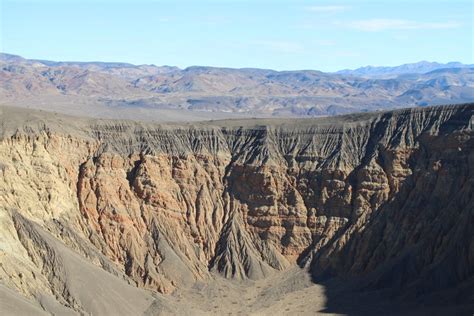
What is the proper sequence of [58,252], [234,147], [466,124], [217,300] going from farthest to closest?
[234,147] < [466,124] < [217,300] < [58,252]

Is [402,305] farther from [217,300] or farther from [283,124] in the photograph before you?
[283,124]

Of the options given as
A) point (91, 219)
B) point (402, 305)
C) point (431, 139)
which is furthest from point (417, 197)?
point (91, 219)

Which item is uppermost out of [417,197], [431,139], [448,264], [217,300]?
[431,139]

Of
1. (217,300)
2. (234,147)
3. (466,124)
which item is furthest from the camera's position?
(234,147)

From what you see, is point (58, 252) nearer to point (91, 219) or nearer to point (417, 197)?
point (91, 219)

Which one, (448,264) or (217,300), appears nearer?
(448,264)

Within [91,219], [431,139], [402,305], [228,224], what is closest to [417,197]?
[431,139]

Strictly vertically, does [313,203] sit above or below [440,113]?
below
